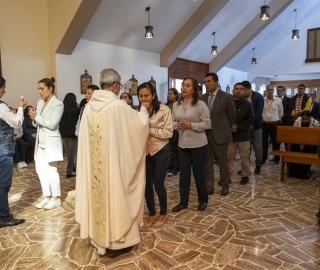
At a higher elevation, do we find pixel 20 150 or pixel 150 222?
pixel 20 150

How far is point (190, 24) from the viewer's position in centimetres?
800

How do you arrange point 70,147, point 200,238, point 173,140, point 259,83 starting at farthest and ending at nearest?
point 259,83
point 173,140
point 70,147
point 200,238

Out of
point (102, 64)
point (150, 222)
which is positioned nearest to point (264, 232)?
point (150, 222)

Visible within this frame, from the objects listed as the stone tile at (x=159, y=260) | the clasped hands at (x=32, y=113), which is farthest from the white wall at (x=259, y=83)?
the stone tile at (x=159, y=260)

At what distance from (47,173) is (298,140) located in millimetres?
3965

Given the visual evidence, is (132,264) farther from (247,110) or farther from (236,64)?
(236,64)

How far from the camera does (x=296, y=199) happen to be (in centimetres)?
394

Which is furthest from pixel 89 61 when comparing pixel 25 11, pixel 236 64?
pixel 236 64

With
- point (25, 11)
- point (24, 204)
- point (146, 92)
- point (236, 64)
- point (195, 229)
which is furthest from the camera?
point (236, 64)

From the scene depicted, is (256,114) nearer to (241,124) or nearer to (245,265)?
(241,124)

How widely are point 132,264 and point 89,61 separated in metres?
5.78

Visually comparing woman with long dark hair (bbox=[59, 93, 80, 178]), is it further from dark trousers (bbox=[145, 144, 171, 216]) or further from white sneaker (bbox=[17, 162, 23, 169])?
dark trousers (bbox=[145, 144, 171, 216])

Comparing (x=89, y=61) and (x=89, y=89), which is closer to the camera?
(x=89, y=89)

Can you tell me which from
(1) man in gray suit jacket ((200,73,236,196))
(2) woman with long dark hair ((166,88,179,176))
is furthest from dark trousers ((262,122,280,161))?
(1) man in gray suit jacket ((200,73,236,196))
